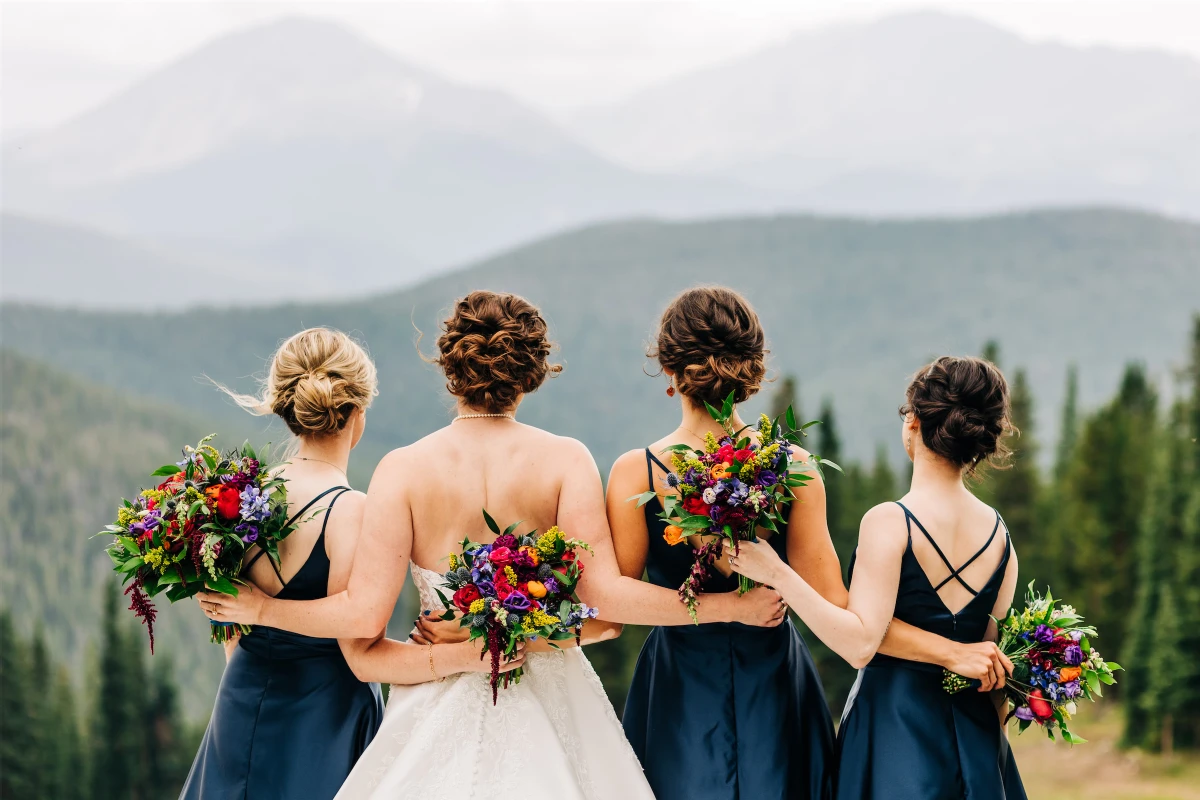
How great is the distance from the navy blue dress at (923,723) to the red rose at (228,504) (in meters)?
3.08

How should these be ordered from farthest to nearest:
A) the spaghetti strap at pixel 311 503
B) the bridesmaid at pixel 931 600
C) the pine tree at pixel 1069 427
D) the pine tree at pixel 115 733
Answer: the pine tree at pixel 1069 427
the pine tree at pixel 115 733
the spaghetti strap at pixel 311 503
the bridesmaid at pixel 931 600

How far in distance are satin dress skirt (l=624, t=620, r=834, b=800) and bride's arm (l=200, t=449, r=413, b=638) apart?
134cm

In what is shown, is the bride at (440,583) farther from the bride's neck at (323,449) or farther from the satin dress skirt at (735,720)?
the bride's neck at (323,449)

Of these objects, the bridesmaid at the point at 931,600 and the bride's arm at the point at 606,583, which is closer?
the bridesmaid at the point at 931,600

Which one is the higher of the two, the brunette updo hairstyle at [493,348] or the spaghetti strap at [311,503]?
the brunette updo hairstyle at [493,348]

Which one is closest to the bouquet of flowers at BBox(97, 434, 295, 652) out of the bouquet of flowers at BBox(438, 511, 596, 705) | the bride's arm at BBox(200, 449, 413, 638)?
the bride's arm at BBox(200, 449, 413, 638)

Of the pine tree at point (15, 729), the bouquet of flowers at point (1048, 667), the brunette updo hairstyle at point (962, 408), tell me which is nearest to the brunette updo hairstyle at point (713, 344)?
the brunette updo hairstyle at point (962, 408)

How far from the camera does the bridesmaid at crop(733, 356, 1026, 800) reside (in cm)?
498

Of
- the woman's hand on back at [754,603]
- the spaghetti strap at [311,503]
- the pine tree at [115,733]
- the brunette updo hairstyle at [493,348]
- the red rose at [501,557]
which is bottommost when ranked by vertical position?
the pine tree at [115,733]

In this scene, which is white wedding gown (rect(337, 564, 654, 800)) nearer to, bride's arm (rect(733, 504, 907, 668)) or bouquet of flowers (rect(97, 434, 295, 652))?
bouquet of flowers (rect(97, 434, 295, 652))

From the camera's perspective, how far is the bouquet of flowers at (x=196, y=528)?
16.6 ft

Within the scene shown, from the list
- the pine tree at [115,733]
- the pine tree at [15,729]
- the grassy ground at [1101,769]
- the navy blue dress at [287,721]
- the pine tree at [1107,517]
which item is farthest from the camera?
the pine tree at [115,733]

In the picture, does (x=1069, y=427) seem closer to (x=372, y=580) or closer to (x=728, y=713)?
(x=728, y=713)

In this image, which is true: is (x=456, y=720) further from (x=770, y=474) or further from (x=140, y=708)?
(x=140, y=708)
